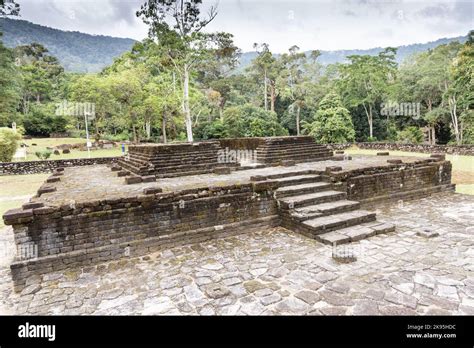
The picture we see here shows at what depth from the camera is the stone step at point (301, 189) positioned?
6.49 metres

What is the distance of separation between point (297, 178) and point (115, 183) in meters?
4.37

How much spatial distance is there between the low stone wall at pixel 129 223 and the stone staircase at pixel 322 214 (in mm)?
452

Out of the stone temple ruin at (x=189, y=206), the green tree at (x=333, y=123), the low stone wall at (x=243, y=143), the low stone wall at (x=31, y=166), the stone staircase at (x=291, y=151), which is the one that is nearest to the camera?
the stone temple ruin at (x=189, y=206)

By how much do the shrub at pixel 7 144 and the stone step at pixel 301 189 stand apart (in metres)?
18.1

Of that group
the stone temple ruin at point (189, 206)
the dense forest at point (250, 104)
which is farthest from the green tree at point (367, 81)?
the stone temple ruin at point (189, 206)

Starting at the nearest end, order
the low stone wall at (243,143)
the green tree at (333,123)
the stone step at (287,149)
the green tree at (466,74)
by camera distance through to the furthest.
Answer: the stone step at (287,149) < the low stone wall at (243,143) < the green tree at (466,74) < the green tree at (333,123)

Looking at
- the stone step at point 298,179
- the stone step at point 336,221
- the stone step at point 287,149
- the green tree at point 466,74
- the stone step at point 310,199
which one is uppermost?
the green tree at point 466,74

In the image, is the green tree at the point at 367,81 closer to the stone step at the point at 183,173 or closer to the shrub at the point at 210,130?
the shrub at the point at 210,130

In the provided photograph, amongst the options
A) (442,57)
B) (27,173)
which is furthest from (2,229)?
(442,57)

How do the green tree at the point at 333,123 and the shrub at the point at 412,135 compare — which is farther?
the shrub at the point at 412,135

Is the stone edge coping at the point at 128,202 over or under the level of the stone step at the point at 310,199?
over

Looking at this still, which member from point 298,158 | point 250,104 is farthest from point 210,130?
point 298,158

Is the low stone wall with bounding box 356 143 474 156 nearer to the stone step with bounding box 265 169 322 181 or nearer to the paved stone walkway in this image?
the stone step with bounding box 265 169 322 181

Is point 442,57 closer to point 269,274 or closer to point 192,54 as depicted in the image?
point 192,54
